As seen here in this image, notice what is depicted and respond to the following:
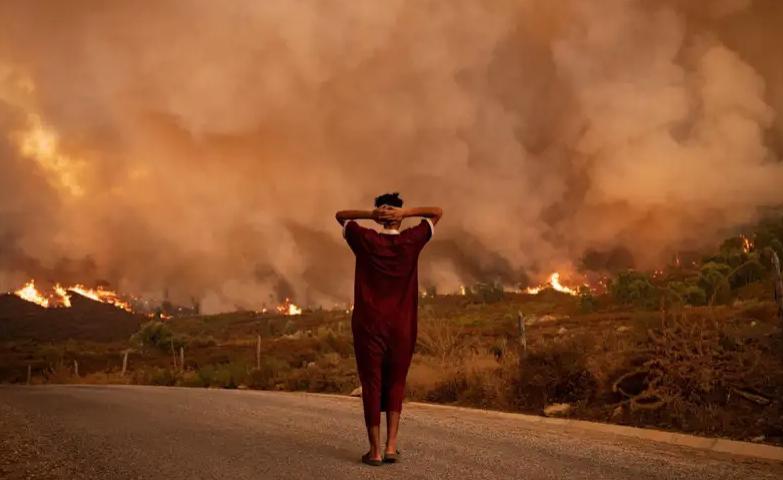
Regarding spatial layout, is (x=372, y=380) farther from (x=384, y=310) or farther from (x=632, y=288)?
(x=632, y=288)

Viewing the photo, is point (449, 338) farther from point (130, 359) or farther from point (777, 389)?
point (130, 359)

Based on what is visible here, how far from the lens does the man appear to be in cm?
496

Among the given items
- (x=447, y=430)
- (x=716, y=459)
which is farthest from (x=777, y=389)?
(x=447, y=430)

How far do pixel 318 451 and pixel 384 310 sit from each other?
5.83 ft

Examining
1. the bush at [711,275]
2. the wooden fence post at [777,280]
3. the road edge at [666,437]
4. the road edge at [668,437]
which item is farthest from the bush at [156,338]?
the wooden fence post at [777,280]

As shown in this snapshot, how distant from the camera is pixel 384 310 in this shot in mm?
4984

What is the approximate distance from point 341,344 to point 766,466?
36.5m

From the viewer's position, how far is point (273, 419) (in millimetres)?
8641

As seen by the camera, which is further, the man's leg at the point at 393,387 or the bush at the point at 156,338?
the bush at the point at 156,338

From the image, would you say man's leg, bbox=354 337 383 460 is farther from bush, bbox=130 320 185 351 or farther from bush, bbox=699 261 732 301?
bush, bbox=699 261 732 301

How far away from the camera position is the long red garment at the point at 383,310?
4961mm

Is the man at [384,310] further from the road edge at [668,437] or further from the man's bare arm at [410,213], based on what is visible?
the road edge at [668,437]

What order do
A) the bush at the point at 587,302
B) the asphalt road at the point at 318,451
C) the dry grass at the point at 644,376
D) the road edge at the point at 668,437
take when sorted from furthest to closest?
1. the bush at the point at 587,302
2. the dry grass at the point at 644,376
3. the road edge at the point at 668,437
4. the asphalt road at the point at 318,451

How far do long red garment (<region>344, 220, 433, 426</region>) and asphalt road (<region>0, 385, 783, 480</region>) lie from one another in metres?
0.67
